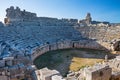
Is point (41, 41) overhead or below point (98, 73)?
below

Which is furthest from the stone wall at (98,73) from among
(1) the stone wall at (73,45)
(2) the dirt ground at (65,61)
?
(1) the stone wall at (73,45)

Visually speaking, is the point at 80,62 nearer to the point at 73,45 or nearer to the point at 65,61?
the point at 65,61

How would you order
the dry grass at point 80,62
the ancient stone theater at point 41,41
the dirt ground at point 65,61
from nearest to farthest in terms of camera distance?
the ancient stone theater at point 41,41, the dirt ground at point 65,61, the dry grass at point 80,62

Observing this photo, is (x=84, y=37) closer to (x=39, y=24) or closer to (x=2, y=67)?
(x=39, y=24)

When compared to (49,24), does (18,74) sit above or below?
below

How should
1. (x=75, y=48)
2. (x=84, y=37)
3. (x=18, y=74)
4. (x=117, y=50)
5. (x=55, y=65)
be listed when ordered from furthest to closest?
1. (x=84, y=37)
2. (x=75, y=48)
3. (x=117, y=50)
4. (x=55, y=65)
5. (x=18, y=74)

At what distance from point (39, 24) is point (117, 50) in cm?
1080

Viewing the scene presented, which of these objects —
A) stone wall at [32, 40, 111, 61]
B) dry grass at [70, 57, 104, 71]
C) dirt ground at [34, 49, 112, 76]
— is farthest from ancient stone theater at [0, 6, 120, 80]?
dry grass at [70, 57, 104, 71]

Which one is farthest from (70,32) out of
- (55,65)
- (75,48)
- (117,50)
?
(55,65)

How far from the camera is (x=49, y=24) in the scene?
2503 centimetres

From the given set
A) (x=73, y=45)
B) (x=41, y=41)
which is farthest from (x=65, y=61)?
(x=73, y=45)

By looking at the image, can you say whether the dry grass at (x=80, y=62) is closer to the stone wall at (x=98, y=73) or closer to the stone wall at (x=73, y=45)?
the stone wall at (x=73, y=45)

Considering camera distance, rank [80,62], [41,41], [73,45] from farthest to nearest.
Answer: [73,45] → [41,41] → [80,62]

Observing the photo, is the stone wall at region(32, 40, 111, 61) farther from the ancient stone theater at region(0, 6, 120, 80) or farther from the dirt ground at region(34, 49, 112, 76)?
the dirt ground at region(34, 49, 112, 76)
